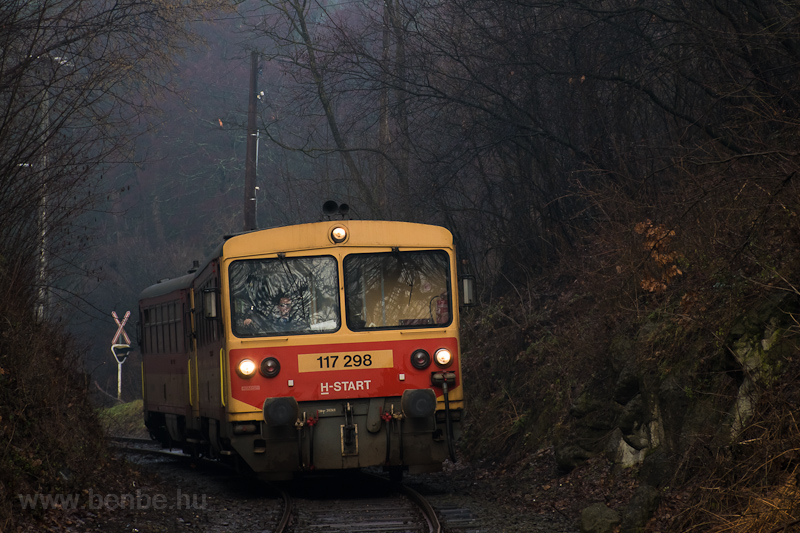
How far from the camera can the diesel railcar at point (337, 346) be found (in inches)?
407

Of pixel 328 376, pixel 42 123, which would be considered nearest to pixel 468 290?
pixel 328 376

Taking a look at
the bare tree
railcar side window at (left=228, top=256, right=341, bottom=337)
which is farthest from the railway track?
the bare tree

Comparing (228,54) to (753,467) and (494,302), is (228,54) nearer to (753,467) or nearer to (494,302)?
A: (494,302)

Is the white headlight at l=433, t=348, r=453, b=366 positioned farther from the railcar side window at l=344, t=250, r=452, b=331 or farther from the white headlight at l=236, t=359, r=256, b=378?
the white headlight at l=236, t=359, r=256, b=378

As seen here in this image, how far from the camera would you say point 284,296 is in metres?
10.7

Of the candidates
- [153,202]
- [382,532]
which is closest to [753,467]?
[382,532]

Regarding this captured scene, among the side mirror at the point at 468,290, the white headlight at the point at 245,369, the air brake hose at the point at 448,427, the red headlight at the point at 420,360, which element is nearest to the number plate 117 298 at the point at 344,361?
the red headlight at the point at 420,360

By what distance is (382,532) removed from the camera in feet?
28.9

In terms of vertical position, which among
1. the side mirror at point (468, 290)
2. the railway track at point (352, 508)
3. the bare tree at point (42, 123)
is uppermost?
the bare tree at point (42, 123)

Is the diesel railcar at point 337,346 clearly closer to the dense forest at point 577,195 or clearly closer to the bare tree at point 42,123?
the dense forest at point 577,195

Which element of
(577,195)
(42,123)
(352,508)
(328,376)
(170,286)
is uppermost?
(42,123)

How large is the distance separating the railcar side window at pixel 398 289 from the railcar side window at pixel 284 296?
227mm

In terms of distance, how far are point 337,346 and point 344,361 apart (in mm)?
175

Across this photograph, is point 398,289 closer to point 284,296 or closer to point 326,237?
point 326,237
